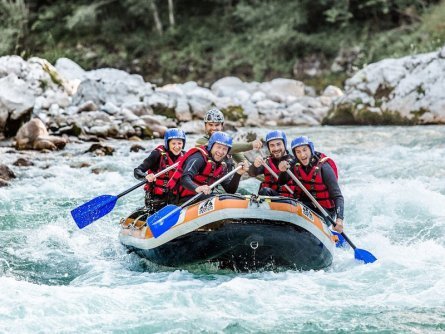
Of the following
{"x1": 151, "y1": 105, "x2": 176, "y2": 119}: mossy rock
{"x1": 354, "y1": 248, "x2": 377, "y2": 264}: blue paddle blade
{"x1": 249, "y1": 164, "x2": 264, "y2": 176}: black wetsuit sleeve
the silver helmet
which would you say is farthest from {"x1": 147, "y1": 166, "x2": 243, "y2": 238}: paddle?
{"x1": 151, "y1": 105, "x2": 176, "y2": 119}: mossy rock

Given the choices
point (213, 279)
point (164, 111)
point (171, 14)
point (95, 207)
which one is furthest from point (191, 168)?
point (171, 14)

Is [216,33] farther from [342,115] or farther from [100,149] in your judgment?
[100,149]

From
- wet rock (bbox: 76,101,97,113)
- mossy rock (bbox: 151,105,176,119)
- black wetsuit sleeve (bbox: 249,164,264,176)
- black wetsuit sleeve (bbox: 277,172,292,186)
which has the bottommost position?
black wetsuit sleeve (bbox: 277,172,292,186)

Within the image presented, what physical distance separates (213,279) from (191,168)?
1011mm

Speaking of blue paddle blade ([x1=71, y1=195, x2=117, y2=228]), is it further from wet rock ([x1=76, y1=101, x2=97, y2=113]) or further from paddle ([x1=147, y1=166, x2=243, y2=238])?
wet rock ([x1=76, y1=101, x2=97, y2=113])

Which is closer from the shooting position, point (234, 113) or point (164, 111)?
point (164, 111)

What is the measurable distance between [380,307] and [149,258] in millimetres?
2218

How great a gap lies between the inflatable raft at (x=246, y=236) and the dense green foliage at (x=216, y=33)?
1500cm

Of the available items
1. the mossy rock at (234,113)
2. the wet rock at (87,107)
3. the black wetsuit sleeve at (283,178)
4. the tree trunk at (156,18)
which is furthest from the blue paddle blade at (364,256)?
the tree trunk at (156,18)

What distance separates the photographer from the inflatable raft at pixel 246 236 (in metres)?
5.45

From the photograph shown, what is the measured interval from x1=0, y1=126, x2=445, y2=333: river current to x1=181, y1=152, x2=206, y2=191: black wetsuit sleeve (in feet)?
2.55

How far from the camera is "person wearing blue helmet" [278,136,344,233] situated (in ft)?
19.9

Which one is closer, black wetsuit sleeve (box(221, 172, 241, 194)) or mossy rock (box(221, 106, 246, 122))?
black wetsuit sleeve (box(221, 172, 241, 194))

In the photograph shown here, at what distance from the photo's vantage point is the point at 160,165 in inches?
276
